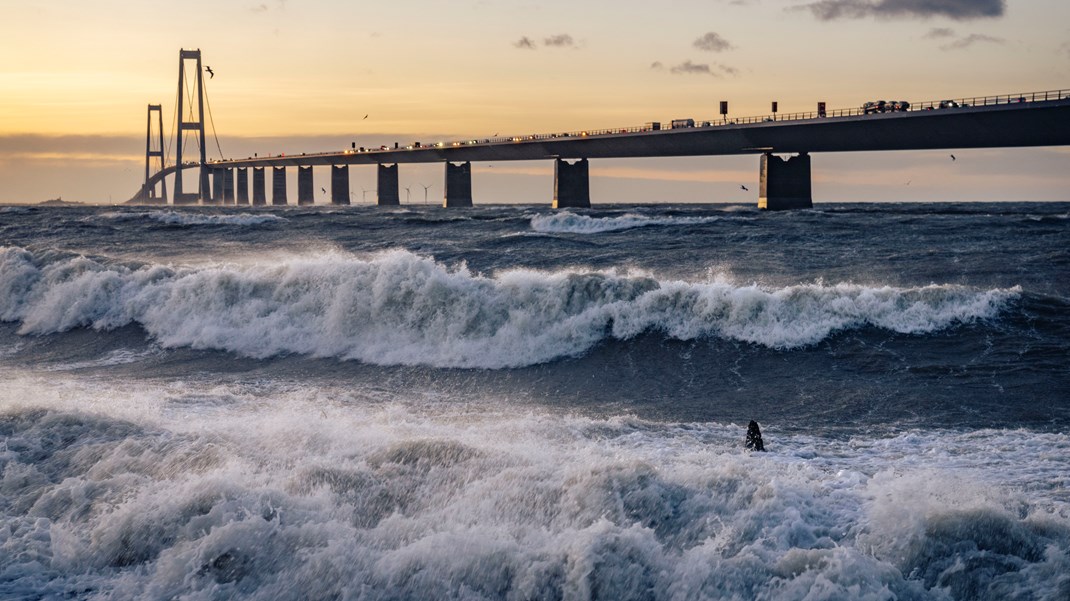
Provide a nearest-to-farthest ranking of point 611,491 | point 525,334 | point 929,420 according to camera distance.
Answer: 1. point 611,491
2. point 929,420
3. point 525,334

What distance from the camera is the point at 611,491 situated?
8.92 meters

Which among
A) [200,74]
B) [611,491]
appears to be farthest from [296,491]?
[200,74]

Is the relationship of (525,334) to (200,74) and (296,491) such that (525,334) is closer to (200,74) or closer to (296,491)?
(296,491)

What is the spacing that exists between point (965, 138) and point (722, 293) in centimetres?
5051

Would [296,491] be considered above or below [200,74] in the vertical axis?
below

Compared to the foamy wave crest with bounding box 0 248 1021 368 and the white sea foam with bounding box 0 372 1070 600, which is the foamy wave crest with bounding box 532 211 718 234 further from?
the white sea foam with bounding box 0 372 1070 600

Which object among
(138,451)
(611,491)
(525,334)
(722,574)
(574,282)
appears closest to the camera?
(722,574)

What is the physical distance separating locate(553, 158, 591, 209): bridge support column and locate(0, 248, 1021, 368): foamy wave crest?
74376 millimetres

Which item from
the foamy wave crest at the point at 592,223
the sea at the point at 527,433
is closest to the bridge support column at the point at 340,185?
the foamy wave crest at the point at 592,223

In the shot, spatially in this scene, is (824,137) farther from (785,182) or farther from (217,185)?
(217,185)

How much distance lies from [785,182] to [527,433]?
7496 cm

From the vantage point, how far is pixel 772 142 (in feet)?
266

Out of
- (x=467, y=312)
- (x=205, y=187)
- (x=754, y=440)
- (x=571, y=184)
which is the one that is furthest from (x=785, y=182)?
(x=205, y=187)

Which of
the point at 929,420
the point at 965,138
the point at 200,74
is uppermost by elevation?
the point at 200,74
